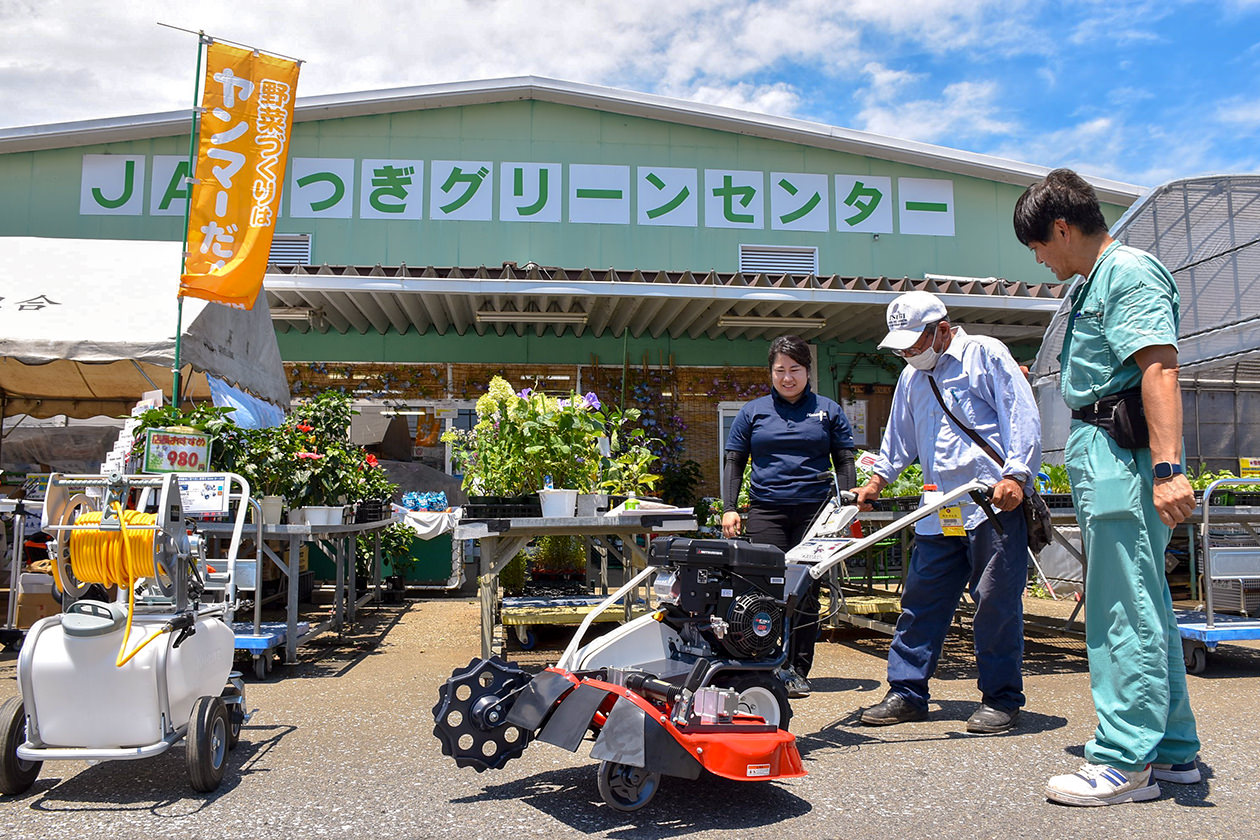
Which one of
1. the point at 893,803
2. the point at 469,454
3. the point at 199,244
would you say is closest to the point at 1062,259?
the point at 893,803

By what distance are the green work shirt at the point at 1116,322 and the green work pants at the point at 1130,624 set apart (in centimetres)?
19

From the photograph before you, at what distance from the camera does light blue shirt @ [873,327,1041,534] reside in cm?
366

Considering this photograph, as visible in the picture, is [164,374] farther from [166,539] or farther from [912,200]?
[912,200]

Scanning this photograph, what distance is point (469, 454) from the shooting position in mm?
6309

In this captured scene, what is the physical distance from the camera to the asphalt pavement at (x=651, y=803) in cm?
267

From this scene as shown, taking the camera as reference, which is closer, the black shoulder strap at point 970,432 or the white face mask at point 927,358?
the black shoulder strap at point 970,432

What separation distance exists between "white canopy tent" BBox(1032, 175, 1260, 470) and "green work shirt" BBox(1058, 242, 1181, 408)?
695 centimetres

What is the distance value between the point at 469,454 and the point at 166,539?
3.25m

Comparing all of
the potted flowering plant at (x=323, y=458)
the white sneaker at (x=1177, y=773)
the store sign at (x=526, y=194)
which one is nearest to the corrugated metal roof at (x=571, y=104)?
the store sign at (x=526, y=194)

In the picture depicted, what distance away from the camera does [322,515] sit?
19.2 ft

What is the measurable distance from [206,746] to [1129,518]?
3.06 meters

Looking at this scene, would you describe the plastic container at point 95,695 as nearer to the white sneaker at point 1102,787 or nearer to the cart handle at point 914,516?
the cart handle at point 914,516

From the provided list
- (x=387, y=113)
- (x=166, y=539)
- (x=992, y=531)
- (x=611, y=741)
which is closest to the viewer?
(x=611, y=741)

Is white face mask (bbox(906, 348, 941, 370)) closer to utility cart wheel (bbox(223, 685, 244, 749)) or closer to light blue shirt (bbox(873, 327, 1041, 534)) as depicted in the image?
light blue shirt (bbox(873, 327, 1041, 534))
